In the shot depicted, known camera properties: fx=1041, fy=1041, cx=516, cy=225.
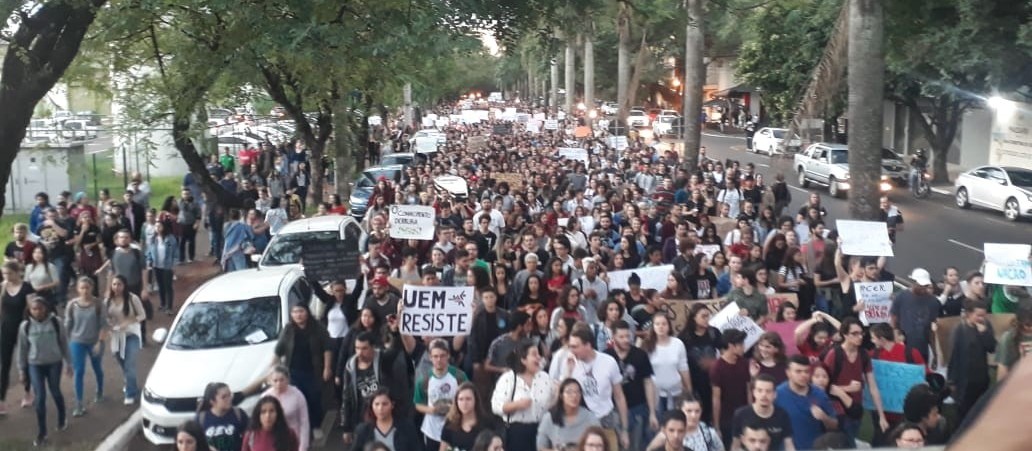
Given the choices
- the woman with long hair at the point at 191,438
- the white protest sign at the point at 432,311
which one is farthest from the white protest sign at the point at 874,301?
the woman with long hair at the point at 191,438

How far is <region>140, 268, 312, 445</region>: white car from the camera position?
9500 mm

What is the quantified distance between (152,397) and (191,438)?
3247 mm

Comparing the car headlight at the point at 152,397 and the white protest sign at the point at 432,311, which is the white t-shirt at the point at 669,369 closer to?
the white protest sign at the point at 432,311

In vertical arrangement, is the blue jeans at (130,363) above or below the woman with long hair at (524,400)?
below

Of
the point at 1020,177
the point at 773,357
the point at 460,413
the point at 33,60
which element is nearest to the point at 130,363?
the point at 33,60

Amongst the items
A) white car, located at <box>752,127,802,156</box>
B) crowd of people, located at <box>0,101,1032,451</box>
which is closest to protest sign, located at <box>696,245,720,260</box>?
crowd of people, located at <box>0,101,1032,451</box>

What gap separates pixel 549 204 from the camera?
19.1 m

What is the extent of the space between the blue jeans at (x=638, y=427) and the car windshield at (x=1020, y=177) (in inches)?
911

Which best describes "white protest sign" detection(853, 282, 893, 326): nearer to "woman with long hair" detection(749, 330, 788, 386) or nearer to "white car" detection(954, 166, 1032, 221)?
"woman with long hair" detection(749, 330, 788, 386)

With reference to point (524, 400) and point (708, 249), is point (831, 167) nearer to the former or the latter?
point (708, 249)

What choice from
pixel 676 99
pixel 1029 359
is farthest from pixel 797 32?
pixel 676 99

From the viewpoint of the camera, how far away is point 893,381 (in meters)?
8.04

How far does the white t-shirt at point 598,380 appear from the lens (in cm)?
752

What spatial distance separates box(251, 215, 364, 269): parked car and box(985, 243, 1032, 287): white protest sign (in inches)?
317
